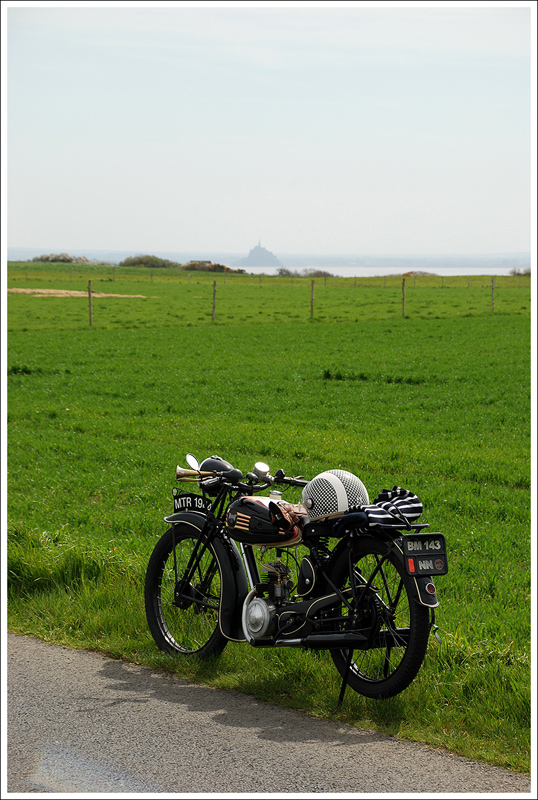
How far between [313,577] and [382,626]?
48 centimetres

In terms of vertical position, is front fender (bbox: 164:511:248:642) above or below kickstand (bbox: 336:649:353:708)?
above

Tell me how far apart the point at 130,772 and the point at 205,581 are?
5.90ft

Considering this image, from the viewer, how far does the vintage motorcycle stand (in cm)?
436

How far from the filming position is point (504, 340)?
2938 cm

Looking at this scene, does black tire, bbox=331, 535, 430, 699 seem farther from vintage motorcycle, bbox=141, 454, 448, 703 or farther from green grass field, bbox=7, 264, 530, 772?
green grass field, bbox=7, 264, 530, 772

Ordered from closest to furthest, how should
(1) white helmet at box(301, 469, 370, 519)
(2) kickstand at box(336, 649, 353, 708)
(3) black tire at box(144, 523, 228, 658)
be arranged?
(2) kickstand at box(336, 649, 353, 708) < (1) white helmet at box(301, 469, 370, 519) < (3) black tire at box(144, 523, 228, 658)

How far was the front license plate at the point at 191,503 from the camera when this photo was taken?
5.57 metres

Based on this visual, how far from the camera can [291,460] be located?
1214 centimetres

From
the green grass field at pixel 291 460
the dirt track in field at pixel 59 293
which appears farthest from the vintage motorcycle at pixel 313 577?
the dirt track in field at pixel 59 293

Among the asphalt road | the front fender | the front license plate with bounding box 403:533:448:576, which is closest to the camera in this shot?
the asphalt road

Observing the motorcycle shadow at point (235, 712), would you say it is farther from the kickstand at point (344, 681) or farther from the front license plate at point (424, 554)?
the front license plate at point (424, 554)

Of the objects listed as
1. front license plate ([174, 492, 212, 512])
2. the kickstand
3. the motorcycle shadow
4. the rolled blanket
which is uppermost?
the rolled blanket

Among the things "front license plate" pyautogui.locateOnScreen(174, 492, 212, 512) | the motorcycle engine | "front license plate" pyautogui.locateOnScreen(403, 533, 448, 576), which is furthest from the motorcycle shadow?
"front license plate" pyautogui.locateOnScreen(174, 492, 212, 512)

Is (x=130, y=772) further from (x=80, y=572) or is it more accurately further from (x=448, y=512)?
(x=448, y=512)
